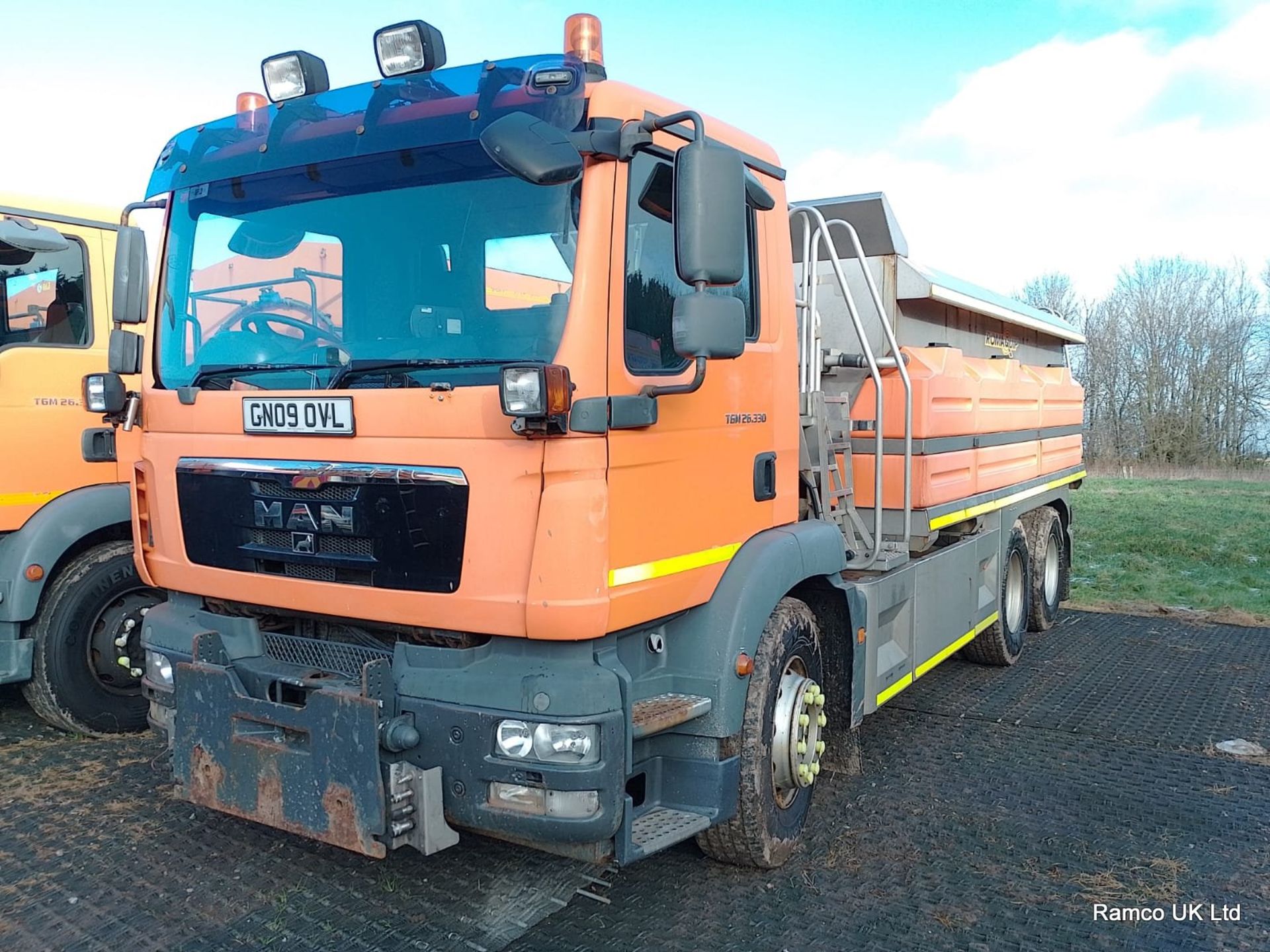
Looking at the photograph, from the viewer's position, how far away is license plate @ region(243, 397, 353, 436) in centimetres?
310

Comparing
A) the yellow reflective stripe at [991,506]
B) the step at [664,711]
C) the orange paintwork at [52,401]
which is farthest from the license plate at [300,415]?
the yellow reflective stripe at [991,506]

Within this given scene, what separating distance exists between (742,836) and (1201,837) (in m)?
2.00

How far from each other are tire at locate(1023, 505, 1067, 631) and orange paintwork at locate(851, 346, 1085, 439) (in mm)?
778

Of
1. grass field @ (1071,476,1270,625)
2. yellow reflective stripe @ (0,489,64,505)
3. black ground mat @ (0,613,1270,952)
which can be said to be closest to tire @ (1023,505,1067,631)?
grass field @ (1071,476,1270,625)

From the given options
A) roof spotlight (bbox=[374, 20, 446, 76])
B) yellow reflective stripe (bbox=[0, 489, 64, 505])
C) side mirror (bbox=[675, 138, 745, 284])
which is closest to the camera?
side mirror (bbox=[675, 138, 745, 284])

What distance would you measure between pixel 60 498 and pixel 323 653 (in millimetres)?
2545

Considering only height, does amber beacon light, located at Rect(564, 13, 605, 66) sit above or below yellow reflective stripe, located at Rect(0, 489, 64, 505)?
above

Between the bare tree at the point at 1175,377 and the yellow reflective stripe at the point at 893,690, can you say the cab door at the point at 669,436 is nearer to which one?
the yellow reflective stripe at the point at 893,690

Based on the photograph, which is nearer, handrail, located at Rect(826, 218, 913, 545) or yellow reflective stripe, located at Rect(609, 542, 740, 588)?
yellow reflective stripe, located at Rect(609, 542, 740, 588)

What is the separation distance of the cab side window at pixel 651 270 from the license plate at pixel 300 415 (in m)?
0.91

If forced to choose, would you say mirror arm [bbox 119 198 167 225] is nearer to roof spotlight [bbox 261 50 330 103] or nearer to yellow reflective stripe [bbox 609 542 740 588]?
roof spotlight [bbox 261 50 330 103]

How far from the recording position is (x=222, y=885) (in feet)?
11.8

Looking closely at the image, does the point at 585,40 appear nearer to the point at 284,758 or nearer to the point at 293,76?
the point at 293,76

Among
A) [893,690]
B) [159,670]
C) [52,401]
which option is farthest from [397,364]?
[52,401]
